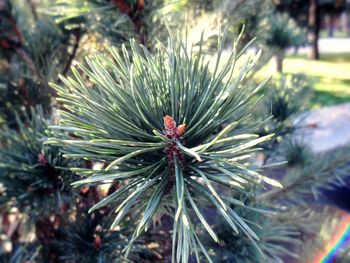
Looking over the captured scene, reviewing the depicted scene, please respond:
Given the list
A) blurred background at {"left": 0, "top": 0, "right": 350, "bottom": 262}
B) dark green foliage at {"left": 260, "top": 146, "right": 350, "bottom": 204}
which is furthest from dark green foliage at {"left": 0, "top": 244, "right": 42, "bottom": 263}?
dark green foliage at {"left": 260, "top": 146, "right": 350, "bottom": 204}

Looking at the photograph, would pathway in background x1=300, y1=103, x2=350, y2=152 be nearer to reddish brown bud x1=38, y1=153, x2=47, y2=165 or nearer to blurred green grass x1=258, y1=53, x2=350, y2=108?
blurred green grass x1=258, y1=53, x2=350, y2=108

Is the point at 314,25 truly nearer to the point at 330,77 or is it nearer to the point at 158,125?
the point at 330,77

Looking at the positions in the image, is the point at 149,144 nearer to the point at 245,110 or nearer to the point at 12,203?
the point at 245,110

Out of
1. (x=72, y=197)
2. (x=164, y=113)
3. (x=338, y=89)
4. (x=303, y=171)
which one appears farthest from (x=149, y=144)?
(x=338, y=89)

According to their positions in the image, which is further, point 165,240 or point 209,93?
point 165,240

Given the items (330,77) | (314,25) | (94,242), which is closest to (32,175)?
(94,242)

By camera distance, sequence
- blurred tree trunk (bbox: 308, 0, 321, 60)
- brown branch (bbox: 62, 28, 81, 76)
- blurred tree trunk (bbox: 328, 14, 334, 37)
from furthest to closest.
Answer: blurred tree trunk (bbox: 328, 14, 334, 37) < blurred tree trunk (bbox: 308, 0, 321, 60) < brown branch (bbox: 62, 28, 81, 76)

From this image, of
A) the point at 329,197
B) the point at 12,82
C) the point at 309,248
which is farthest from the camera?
the point at 329,197
